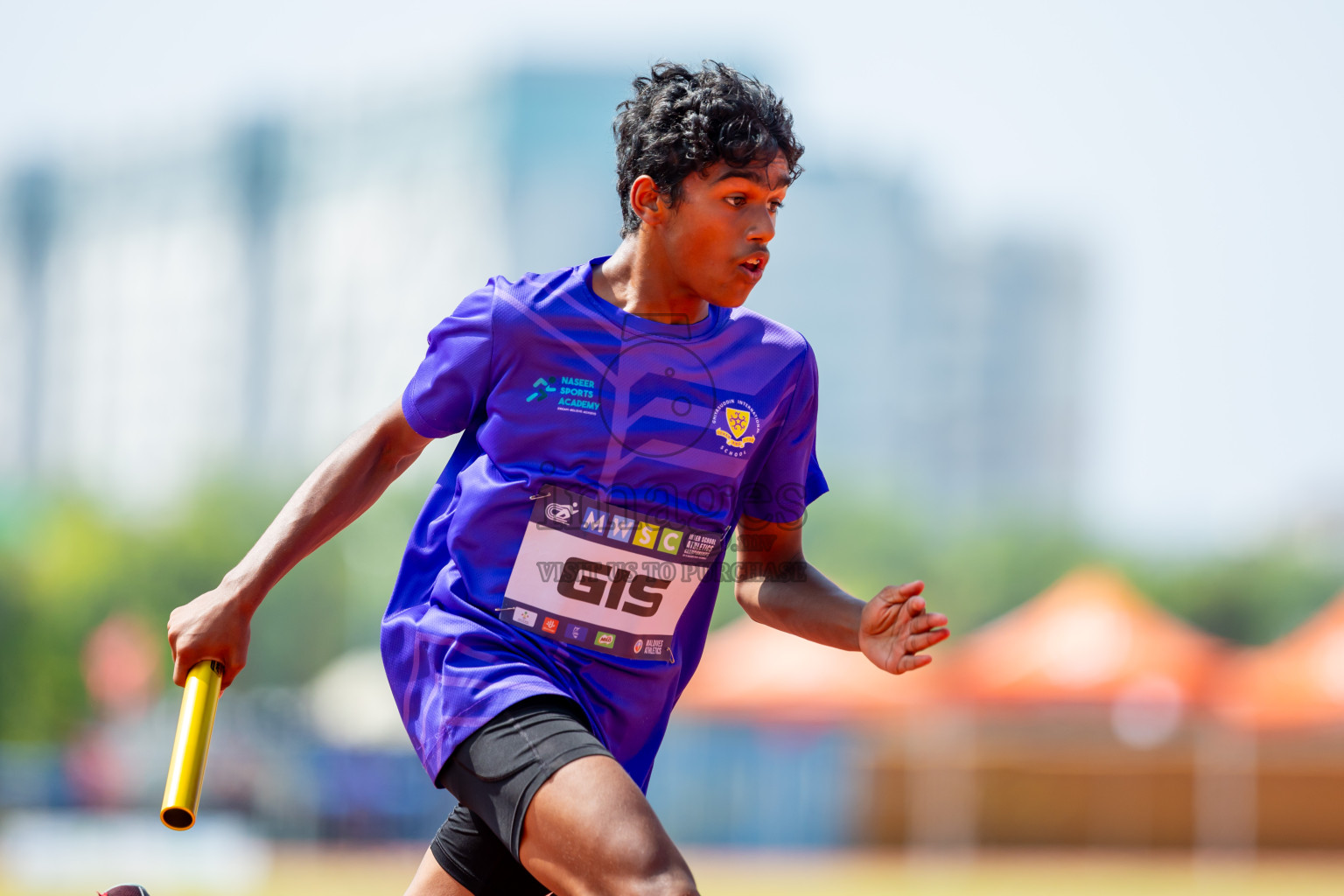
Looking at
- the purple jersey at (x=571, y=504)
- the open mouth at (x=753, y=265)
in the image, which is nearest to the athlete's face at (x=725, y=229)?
the open mouth at (x=753, y=265)

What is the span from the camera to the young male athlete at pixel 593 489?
2.82 metres

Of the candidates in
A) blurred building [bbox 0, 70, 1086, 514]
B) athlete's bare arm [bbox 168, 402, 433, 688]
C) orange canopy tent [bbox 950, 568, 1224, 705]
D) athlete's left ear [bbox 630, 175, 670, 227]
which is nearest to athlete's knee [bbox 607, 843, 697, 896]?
athlete's bare arm [bbox 168, 402, 433, 688]

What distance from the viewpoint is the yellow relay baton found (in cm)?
250

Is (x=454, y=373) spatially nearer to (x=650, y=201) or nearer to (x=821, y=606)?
(x=650, y=201)

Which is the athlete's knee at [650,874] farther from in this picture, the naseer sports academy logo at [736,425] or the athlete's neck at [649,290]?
the athlete's neck at [649,290]

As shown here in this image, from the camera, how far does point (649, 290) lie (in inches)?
123

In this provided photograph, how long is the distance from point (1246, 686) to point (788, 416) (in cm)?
1500

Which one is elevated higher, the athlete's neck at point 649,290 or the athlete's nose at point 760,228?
the athlete's nose at point 760,228

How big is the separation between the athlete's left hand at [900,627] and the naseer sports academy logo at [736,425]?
441mm

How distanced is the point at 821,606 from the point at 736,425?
17.3 inches

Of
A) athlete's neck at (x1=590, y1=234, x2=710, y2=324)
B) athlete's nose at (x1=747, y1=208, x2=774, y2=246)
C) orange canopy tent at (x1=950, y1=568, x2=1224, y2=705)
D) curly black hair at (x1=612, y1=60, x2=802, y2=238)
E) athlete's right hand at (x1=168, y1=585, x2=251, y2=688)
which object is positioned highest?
curly black hair at (x1=612, y1=60, x2=802, y2=238)

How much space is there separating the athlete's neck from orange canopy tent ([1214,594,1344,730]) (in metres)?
14.2

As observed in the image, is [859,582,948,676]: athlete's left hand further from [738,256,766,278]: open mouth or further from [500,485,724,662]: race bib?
[738,256,766,278]: open mouth

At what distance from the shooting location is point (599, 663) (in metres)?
2.91
